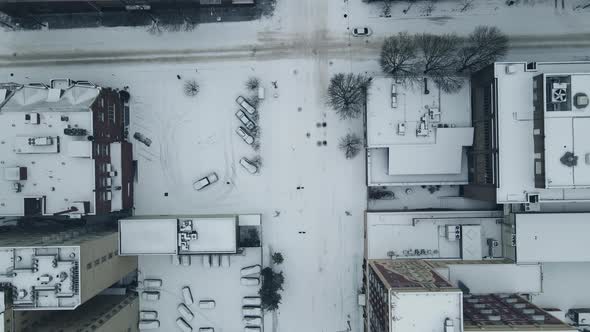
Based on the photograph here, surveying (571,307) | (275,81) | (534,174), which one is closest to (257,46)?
(275,81)

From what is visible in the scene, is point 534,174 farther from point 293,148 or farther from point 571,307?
point 293,148

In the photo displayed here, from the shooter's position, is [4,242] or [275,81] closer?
[4,242]

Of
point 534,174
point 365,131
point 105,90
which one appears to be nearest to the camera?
point 534,174

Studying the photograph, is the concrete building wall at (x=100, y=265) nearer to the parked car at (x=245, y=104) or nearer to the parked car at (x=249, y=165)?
the parked car at (x=249, y=165)

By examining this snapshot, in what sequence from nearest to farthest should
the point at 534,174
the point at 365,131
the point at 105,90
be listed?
1. the point at 534,174
2. the point at 105,90
3. the point at 365,131

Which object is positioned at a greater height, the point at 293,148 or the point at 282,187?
the point at 293,148

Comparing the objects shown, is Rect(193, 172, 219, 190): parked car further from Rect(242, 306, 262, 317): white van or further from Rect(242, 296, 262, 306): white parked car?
Rect(242, 306, 262, 317): white van

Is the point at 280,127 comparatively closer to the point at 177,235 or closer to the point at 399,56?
the point at 399,56

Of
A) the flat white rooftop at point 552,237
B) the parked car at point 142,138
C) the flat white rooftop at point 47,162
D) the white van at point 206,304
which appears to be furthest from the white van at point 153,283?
the flat white rooftop at point 552,237

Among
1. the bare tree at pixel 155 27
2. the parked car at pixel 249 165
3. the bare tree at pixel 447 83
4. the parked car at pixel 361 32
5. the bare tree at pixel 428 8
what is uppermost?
the bare tree at pixel 428 8
